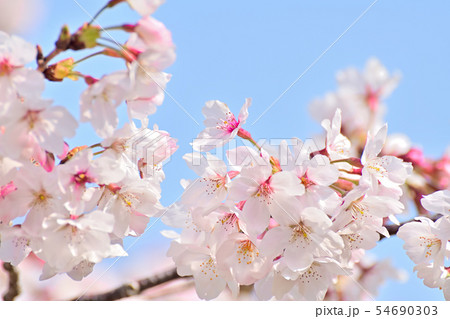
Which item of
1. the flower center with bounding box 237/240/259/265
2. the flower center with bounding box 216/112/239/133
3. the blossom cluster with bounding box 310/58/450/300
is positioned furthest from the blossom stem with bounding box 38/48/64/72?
the blossom cluster with bounding box 310/58/450/300

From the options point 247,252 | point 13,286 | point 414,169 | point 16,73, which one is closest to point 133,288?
point 13,286

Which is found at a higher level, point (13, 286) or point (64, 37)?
point (64, 37)

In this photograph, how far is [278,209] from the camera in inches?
56.4

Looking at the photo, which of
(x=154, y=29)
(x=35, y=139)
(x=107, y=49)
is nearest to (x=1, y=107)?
(x=35, y=139)

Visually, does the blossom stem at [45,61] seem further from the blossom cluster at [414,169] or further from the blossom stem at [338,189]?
the blossom cluster at [414,169]

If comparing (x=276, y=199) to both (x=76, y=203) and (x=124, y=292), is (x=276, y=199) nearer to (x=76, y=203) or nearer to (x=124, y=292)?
(x=76, y=203)

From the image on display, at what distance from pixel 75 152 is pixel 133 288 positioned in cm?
76

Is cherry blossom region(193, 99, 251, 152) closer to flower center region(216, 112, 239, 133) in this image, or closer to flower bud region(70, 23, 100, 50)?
flower center region(216, 112, 239, 133)

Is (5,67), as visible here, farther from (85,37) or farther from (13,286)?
(13,286)

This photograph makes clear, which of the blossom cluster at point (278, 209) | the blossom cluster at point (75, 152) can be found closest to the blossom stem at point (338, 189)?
the blossom cluster at point (278, 209)

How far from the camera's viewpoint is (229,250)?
4.99ft

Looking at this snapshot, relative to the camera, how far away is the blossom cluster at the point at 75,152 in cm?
124

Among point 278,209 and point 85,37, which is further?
point 278,209

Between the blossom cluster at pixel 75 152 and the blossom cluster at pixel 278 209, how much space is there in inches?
7.2
